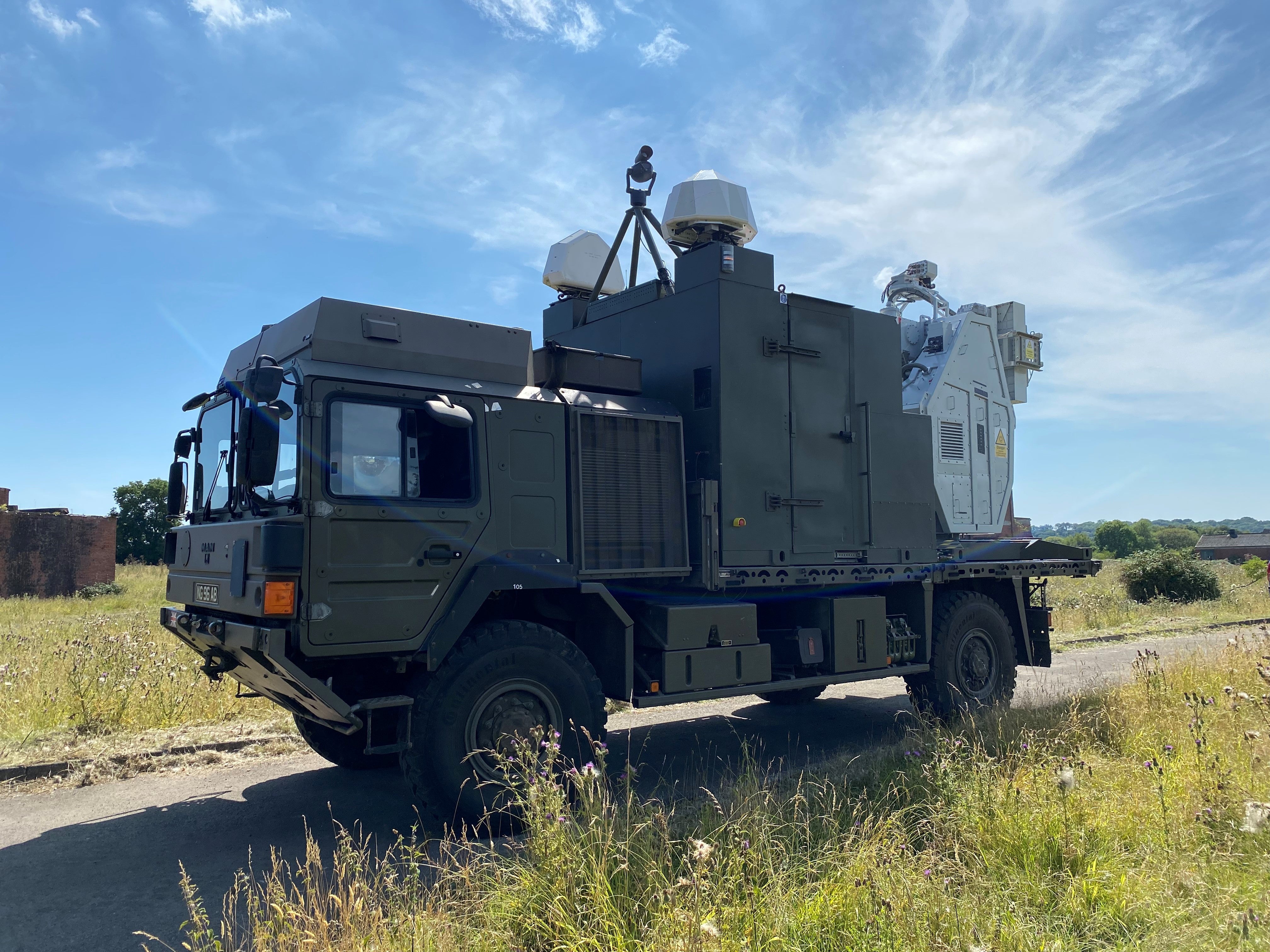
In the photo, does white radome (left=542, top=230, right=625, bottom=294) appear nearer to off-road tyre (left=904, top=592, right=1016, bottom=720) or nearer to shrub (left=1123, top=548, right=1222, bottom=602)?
off-road tyre (left=904, top=592, right=1016, bottom=720)

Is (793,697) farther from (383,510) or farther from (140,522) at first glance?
(140,522)

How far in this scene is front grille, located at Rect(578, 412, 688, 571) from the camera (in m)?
6.25

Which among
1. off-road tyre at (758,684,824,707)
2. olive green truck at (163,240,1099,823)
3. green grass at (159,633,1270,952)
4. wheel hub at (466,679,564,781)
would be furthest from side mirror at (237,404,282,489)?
off-road tyre at (758,684,824,707)

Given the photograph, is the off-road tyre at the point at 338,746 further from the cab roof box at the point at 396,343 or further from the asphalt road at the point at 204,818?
the cab roof box at the point at 396,343

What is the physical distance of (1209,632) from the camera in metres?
16.5

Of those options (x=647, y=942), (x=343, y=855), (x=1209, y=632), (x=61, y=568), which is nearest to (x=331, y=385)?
(x=343, y=855)

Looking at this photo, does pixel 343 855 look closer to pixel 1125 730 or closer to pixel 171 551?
pixel 171 551

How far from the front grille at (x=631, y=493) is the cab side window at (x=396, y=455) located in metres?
0.96

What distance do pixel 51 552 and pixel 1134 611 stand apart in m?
28.8

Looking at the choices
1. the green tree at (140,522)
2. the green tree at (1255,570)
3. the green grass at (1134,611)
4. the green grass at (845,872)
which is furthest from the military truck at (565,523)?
the green tree at (140,522)

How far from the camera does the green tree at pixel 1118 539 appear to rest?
376 ft

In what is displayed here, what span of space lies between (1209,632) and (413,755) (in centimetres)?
1666

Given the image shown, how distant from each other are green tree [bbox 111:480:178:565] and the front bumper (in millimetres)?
39719

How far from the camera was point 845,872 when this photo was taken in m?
3.86
